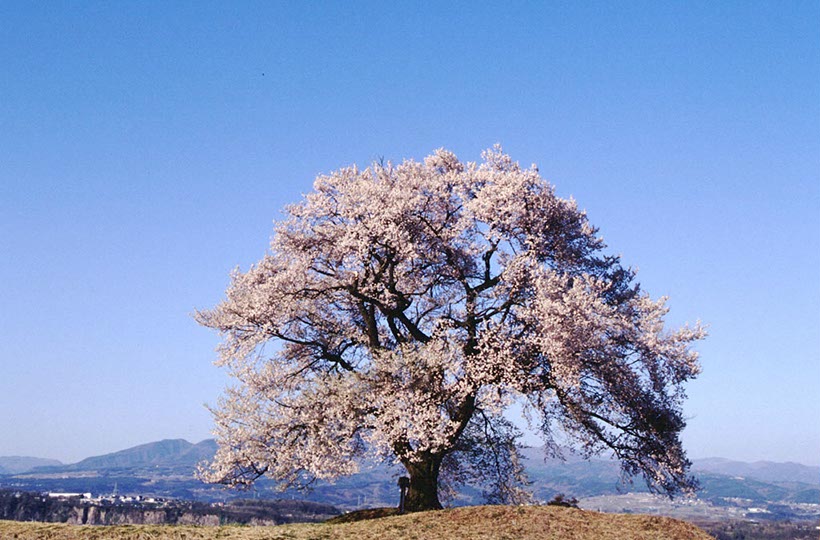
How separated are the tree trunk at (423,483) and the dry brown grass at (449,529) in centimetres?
426

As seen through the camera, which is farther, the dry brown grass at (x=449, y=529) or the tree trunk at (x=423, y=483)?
the tree trunk at (x=423, y=483)

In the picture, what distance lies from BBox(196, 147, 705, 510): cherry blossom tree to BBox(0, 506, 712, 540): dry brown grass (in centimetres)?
365

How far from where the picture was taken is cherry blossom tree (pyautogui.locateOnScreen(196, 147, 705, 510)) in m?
29.5

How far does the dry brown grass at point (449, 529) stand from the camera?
78.2 feet

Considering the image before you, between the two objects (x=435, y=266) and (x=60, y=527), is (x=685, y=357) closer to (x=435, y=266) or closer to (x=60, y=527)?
(x=435, y=266)

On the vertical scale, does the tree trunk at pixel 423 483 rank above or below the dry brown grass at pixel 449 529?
above

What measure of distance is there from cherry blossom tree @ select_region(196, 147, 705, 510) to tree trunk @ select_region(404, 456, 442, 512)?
0.06 m

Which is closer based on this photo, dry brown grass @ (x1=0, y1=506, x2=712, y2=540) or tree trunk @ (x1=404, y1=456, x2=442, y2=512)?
dry brown grass @ (x1=0, y1=506, x2=712, y2=540)

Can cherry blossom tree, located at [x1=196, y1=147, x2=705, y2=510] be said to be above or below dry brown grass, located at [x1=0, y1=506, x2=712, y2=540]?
above

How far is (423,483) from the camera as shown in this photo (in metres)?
31.5

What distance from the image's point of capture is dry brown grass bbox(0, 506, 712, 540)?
23831 mm

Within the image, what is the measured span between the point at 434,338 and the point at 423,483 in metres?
6.44

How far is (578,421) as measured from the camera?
3155cm

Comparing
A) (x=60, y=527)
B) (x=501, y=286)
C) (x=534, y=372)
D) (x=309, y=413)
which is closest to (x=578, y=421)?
(x=534, y=372)
